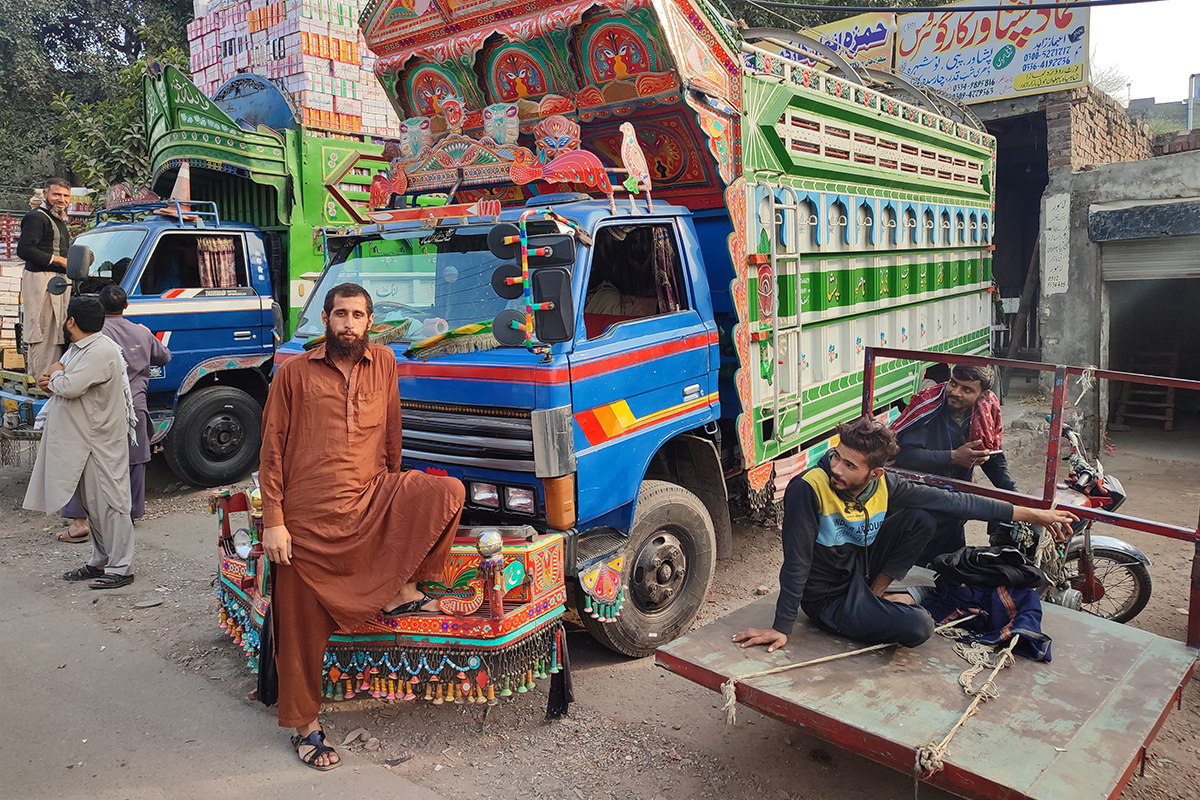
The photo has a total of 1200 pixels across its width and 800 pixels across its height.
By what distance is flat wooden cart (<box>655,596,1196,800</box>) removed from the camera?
2605 mm

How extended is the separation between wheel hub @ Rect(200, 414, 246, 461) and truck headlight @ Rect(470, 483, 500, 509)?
4.77 metres

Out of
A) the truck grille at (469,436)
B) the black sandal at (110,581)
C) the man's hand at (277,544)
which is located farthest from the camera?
the black sandal at (110,581)

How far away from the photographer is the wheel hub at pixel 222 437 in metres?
7.51

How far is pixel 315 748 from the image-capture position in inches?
132

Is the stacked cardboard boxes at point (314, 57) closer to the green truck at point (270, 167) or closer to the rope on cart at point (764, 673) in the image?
the green truck at point (270, 167)

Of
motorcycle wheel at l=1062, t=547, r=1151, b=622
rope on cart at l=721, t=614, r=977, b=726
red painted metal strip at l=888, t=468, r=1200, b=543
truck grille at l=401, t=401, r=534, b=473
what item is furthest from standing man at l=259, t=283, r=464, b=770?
motorcycle wheel at l=1062, t=547, r=1151, b=622

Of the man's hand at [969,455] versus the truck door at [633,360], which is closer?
the truck door at [633,360]

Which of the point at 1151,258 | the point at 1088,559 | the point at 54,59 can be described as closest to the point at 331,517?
the point at 1088,559

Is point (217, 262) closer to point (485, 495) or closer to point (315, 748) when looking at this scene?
point (485, 495)

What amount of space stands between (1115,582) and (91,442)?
6200 millimetres

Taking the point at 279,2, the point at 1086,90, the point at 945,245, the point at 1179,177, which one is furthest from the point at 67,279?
Answer: the point at 1086,90

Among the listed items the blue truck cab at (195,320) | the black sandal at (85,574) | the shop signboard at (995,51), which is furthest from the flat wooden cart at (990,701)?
the shop signboard at (995,51)

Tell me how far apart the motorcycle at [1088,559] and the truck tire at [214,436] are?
6242 mm

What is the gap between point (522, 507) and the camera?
3648 mm
